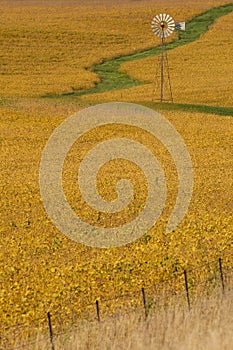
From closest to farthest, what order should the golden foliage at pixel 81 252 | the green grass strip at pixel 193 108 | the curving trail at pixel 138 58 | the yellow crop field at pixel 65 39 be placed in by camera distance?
→ the golden foliage at pixel 81 252 → the green grass strip at pixel 193 108 → the curving trail at pixel 138 58 → the yellow crop field at pixel 65 39

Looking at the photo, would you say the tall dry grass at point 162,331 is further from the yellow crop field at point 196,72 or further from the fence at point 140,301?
the yellow crop field at point 196,72

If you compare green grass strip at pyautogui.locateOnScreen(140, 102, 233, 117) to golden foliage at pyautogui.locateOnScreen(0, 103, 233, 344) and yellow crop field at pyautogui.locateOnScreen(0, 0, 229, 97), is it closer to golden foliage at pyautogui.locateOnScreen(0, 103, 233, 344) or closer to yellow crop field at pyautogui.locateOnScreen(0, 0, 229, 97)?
yellow crop field at pyautogui.locateOnScreen(0, 0, 229, 97)

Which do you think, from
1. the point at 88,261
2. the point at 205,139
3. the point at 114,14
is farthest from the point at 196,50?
the point at 88,261

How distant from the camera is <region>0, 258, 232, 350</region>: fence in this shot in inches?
550

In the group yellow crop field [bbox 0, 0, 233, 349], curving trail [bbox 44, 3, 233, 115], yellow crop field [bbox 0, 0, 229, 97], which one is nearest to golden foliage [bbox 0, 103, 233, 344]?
yellow crop field [bbox 0, 0, 233, 349]

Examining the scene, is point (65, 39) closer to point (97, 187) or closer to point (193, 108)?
point (193, 108)

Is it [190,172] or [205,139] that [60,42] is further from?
[190,172]

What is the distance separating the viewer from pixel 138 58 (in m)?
82.6

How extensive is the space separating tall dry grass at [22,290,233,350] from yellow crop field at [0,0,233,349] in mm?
1173

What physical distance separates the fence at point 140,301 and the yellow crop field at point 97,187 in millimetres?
59

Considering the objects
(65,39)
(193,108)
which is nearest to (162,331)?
(193,108)

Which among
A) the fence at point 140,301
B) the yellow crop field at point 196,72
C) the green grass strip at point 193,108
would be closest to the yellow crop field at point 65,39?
the yellow crop field at point 196,72

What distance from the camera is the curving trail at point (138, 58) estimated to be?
6909cm

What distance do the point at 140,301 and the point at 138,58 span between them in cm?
6802
